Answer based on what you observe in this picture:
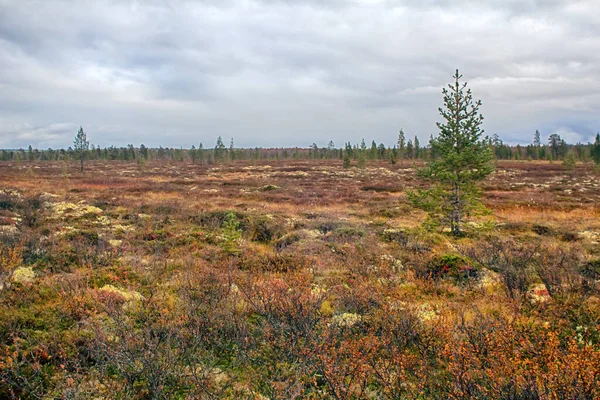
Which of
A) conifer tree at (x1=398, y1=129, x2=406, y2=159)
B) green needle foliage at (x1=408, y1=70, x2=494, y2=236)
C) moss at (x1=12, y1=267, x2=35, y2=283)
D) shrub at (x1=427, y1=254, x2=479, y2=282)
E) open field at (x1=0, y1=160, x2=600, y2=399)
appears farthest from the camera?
conifer tree at (x1=398, y1=129, x2=406, y2=159)

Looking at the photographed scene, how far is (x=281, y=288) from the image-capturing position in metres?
6.96

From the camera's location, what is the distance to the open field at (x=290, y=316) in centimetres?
457

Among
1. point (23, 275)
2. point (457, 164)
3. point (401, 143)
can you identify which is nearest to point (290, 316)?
point (23, 275)

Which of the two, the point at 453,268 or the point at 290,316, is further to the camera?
the point at 453,268

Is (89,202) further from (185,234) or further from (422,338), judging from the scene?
(422,338)

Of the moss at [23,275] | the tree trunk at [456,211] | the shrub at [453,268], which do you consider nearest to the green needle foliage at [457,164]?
the tree trunk at [456,211]

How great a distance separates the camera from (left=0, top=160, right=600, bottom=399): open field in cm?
457

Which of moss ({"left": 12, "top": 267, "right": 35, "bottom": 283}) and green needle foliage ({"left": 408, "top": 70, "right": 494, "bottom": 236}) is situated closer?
moss ({"left": 12, "top": 267, "right": 35, "bottom": 283})

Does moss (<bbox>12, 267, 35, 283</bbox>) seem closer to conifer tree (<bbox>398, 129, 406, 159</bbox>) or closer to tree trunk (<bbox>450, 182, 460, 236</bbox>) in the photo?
tree trunk (<bbox>450, 182, 460, 236</bbox>)

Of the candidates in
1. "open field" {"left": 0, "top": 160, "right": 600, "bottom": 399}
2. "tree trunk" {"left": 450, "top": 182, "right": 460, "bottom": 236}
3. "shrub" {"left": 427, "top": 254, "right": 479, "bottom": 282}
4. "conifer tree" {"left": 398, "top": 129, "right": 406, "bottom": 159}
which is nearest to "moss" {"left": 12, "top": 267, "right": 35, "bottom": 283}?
"open field" {"left": 0, "top": 160, "right": 600, "bottom": 399}

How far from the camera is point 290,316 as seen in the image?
20.4 ft

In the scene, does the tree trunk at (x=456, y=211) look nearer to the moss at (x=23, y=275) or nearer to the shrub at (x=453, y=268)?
the shrub at (x=453, y=268)

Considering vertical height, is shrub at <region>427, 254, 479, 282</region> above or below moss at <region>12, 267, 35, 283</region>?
below

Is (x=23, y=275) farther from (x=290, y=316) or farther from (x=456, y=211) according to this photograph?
(x=456, y=211)
